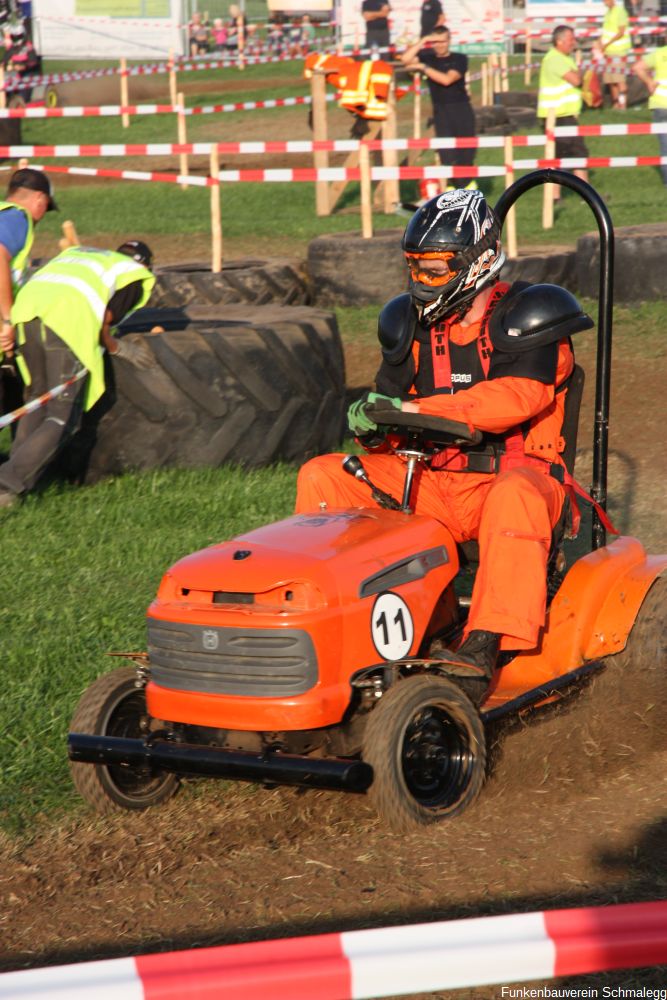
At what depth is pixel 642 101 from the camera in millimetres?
30328

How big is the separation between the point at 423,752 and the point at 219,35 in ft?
121

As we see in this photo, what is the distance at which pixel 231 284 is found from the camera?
11094mm

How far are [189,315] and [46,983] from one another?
7.07 meters

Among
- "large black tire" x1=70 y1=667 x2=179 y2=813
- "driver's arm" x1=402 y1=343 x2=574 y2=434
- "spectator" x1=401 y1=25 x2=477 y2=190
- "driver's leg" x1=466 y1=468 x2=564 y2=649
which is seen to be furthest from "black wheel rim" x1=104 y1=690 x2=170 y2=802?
"spectator" x1=401 y1=25 x2=477 y2=190

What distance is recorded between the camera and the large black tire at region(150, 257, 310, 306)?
11.0 m

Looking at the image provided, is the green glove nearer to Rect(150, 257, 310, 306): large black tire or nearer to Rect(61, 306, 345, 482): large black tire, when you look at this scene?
Rect(61, 306, 345, 482): large black tire

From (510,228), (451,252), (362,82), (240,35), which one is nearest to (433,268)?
(451,252)

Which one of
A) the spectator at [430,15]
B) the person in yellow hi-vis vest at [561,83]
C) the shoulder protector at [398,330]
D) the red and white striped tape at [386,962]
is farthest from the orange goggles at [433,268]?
the spectator at [430,15]

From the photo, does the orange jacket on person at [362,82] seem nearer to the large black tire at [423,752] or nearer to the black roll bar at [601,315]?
the black roll bar at [601,315]

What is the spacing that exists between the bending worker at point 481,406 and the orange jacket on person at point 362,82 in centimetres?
1503

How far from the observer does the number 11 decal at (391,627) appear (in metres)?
4.13

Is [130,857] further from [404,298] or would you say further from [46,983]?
[404,298]

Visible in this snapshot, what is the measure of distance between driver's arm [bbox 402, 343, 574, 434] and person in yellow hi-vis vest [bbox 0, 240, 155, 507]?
3293 mm

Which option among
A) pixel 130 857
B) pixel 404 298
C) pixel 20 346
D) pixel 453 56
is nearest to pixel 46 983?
pixel 130 857
